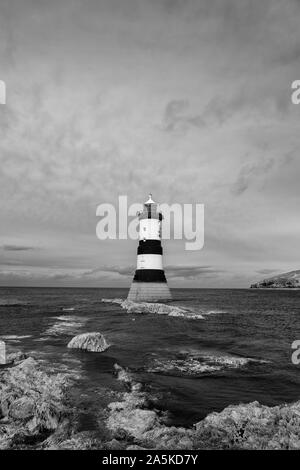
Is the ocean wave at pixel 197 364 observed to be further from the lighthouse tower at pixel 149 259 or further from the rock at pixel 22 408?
the lighthouse tower at pixel 149 259

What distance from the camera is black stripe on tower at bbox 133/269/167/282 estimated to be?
156 ft

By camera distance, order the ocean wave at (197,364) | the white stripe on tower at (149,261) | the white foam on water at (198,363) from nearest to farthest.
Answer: the ocean wave at (197,364) < the white foam on water at (198,363) < the white stripe on tower at (149,261)

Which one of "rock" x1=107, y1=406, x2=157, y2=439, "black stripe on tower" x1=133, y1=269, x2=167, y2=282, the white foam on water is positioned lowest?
the white foam on water

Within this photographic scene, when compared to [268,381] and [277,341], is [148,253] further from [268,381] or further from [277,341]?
[268,381]

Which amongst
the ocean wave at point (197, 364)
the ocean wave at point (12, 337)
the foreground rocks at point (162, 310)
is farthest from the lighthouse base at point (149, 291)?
the ocean wave at point (197, 364)

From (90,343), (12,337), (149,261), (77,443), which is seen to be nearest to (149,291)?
(149,261)

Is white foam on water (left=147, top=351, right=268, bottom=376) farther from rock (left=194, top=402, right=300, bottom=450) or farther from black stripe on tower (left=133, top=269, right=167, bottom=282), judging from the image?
black stripe on tower (left=133, top=269, right=167, bottom=282)

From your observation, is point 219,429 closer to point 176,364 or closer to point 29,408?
point 29,408

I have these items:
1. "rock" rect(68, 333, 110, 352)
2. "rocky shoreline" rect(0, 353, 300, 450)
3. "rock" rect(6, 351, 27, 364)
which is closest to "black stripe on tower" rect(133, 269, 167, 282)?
"rock" rect(68, 333, 110, 352)

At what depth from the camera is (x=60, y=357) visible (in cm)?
1931

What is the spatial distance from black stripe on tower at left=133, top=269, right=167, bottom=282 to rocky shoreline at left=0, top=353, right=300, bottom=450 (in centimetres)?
3475

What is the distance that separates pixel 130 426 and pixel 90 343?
11.8 meters

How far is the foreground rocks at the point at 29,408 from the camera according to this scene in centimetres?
945
